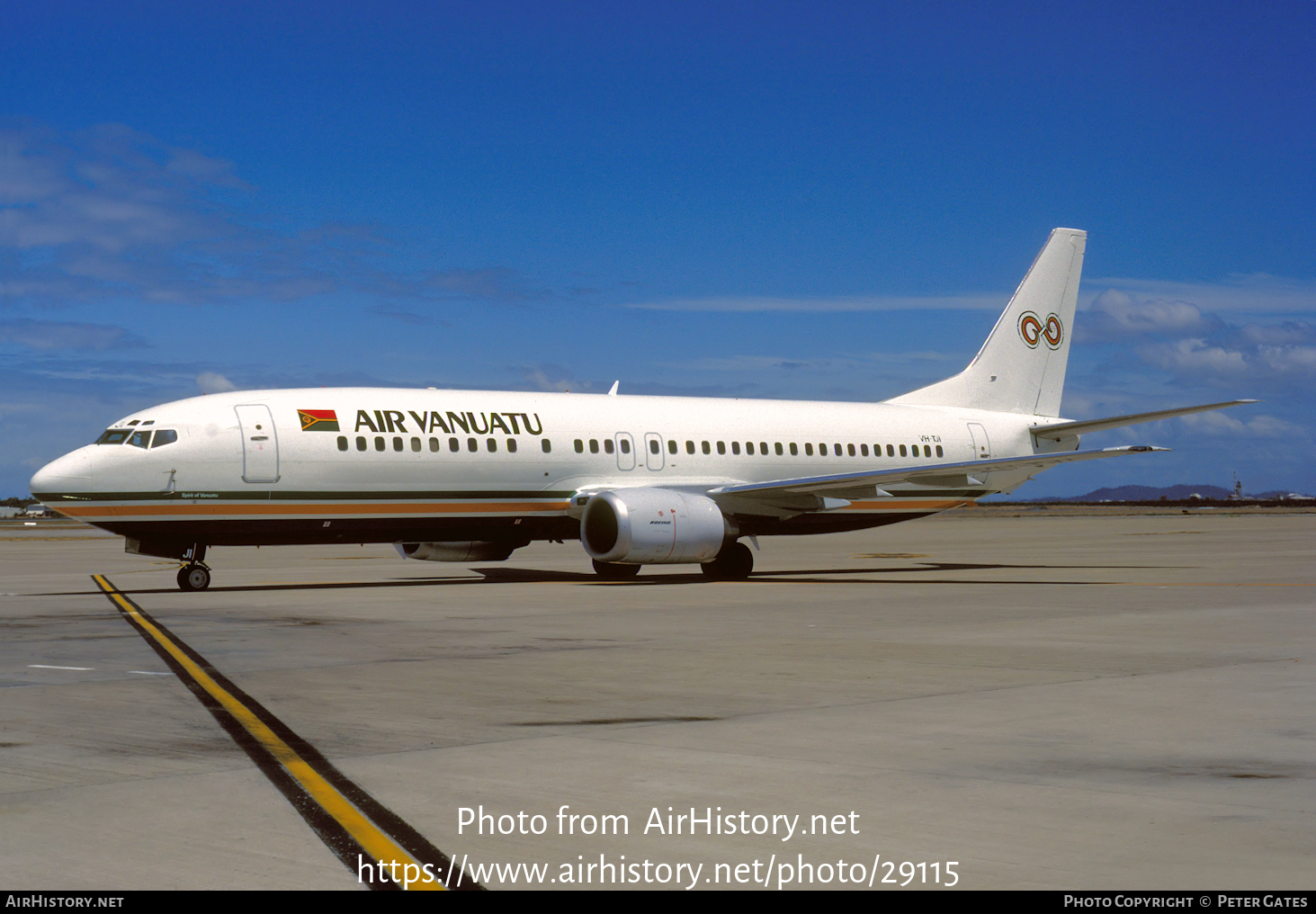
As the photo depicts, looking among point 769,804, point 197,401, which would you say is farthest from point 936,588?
point 769,804

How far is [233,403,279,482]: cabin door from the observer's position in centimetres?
2512

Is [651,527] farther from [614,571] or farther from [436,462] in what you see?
[436,462]

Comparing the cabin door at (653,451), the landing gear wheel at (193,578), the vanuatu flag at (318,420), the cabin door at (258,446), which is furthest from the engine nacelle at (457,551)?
the landing gear wheel at (193,578)

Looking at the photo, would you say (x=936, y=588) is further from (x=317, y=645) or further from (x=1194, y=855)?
(x=1194, y=855)

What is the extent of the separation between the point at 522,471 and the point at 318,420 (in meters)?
4.45

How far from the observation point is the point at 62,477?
2384cm

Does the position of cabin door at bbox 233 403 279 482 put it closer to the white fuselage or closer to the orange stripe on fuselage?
the white fuselage

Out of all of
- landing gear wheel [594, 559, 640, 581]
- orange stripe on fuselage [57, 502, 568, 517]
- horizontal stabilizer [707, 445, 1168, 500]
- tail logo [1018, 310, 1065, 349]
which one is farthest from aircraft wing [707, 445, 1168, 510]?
tail logo [1018, 310, 1065, 349]

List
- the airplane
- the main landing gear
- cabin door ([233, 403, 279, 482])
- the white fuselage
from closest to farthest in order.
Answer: the white fuselage
the airplane
cabin door ([233, 403, 279, 482])
the main landing gear

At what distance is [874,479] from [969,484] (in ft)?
18.2

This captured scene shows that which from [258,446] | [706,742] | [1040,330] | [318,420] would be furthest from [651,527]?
[706,742]

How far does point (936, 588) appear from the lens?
987 inches

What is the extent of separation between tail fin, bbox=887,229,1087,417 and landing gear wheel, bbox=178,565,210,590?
62.7 feet

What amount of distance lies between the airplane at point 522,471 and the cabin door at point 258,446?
0.13 ft
